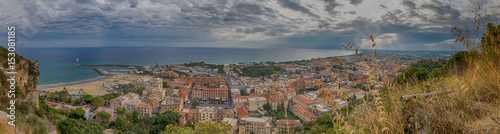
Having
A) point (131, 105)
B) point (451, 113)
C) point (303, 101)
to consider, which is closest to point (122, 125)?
Answer: point (131, 105)

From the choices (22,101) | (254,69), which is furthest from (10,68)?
(254,69)

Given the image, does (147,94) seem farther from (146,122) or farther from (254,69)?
(254,69)

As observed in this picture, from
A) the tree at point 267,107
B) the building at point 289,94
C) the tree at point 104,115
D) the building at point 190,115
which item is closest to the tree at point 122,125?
the tree at point 104,115

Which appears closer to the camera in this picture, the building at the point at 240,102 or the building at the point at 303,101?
the building at the point at 303,101

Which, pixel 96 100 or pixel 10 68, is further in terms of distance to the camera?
pixel 96 100

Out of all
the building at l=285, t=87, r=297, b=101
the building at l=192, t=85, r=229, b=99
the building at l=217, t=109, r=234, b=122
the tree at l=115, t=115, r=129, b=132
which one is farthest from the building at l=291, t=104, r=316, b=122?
the tree at l=115, t=115, r=129, b=132

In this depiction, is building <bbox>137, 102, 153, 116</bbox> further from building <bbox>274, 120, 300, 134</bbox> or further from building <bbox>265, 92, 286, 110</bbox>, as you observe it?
building <bbox>274, 120, 300, 134</bbox>

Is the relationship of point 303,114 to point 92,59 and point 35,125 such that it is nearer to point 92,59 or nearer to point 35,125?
point 35,125

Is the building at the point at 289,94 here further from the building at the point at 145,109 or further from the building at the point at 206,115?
the building at the point at 145,109
